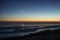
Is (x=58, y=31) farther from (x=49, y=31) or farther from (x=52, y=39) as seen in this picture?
(x=52, y=39)

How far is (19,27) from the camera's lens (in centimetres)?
270

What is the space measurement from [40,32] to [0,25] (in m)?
2.63

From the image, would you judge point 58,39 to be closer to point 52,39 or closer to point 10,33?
point 52,39

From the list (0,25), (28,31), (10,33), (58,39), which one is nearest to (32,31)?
(28,31)

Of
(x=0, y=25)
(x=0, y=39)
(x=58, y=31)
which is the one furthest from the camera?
(x=58, y=31)

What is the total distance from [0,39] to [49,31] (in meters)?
2.26

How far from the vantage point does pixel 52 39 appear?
3688mm

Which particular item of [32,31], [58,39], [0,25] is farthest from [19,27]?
[32,31]

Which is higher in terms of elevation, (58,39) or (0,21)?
(0,21)

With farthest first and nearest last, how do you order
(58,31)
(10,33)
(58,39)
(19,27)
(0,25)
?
(58,31) → (10,33) → (58,39) → (19,27) → (0,25)

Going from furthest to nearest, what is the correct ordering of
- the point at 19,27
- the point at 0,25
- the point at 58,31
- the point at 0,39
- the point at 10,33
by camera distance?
the point at 58,31 → the point at 10,33 → the point at 0,39 → the point at 19,27 → the point at 0,25

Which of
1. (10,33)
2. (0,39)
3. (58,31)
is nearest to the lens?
(0,39)

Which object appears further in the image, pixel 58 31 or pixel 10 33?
pixel 58 31

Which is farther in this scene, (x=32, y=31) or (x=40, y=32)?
(x=40, y=32)
